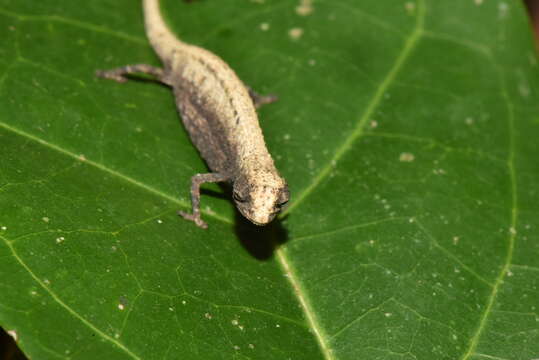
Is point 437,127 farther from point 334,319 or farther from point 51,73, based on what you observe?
point 51,73

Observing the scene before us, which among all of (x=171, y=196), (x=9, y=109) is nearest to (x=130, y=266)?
(x=171, y=196)

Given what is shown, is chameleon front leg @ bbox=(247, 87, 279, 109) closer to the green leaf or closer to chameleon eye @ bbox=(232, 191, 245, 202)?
the green leaf

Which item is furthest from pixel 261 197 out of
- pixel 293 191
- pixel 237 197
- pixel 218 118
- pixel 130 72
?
pixel 130 72

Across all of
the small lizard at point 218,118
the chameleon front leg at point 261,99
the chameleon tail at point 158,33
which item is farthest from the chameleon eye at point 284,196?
the chameleon tail at point 158,33

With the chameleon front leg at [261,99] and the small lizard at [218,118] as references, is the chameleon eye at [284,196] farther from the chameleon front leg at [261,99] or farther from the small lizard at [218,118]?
the chameleon front leg at [261,99]

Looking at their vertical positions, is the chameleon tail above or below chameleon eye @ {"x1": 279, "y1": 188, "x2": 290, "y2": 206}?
above

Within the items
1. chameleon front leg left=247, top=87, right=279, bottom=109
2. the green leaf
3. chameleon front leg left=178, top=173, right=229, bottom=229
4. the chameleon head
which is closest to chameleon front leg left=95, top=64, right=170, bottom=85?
the green leaf

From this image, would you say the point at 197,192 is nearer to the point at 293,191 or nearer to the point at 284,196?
the point at 284,196
